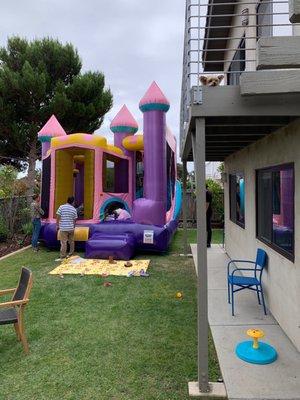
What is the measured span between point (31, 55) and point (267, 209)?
17.5 metres

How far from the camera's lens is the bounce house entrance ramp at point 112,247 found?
8.96 metres

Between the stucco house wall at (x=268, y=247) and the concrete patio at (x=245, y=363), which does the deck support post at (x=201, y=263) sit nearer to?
the concrete patio at (x=245, y=363)

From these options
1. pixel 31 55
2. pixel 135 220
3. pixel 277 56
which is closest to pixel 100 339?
pixel 277 56

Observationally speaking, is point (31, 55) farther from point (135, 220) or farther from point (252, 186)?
point (252, 186)

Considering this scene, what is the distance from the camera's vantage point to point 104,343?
14.5 ft

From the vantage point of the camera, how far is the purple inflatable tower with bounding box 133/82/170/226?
32.0 ft

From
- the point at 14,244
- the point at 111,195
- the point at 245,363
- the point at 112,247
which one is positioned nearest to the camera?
the point at 245,363

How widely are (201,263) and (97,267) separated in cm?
525

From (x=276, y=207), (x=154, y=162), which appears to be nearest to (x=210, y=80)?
(x=276, y=207)

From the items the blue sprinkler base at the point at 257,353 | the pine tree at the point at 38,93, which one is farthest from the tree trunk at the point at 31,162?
the blue sprinkler base at the point at 257,353

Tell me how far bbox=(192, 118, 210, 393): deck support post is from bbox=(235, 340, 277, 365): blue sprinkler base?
699 millimetres

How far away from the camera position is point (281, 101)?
10.7ft

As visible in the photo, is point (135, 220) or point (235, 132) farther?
point (135, 220)

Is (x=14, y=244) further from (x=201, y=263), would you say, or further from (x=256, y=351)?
(x=201, y=263)
